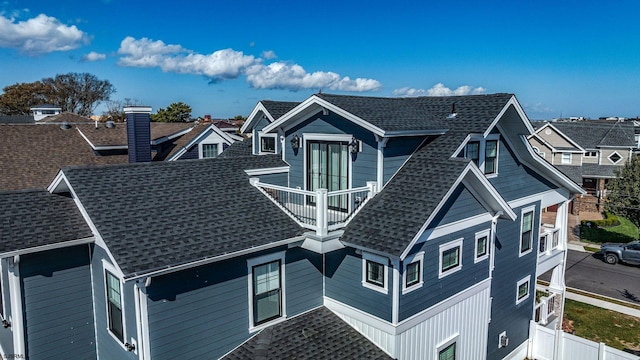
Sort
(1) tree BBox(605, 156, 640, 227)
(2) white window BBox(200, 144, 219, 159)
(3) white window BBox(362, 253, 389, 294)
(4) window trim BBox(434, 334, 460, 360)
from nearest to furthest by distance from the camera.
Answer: (3) white window BBox(362, 253, 389, 294), (4) window trim BBox(434, 334, 460, 360), (2) white window BBox(200, 144, 219, 159), (1) tree BBox(605, 156, 640, 227)

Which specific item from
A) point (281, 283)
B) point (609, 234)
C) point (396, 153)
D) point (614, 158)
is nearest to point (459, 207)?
point (396, 153)

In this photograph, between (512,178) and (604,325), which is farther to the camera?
(604,325)

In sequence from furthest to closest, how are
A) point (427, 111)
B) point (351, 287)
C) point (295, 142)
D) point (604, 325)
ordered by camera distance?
point (604, 325)
point (427, 111)
point (295, 142)
point (351, 287)

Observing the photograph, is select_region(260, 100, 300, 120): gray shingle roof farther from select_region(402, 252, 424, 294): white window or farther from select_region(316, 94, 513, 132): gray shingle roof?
select_region(402, 252, 424, 294): white window

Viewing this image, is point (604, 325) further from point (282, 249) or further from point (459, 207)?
point (282, 249)

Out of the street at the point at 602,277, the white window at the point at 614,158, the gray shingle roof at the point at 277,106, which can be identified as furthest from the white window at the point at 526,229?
the white window at the point at 614,158

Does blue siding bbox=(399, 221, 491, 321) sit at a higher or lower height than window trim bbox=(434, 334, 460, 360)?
higher

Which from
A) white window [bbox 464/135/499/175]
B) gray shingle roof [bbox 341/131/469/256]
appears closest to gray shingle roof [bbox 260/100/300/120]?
white window [bbox 464/135/499/175]
